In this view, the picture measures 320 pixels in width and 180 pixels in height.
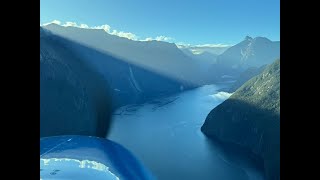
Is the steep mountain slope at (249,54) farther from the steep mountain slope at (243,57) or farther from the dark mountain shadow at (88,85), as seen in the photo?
the dark mountain shadow at (88,85)

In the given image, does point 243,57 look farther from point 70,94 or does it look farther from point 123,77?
point 70,94

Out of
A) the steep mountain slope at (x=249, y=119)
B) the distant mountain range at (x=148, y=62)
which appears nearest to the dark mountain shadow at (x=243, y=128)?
the steep mountain slope at (x=249, y=119)

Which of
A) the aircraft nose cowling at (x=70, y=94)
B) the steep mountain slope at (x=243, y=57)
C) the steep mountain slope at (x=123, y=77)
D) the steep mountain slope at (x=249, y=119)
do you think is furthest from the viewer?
the steep mountain slope at (x=123, y=77)

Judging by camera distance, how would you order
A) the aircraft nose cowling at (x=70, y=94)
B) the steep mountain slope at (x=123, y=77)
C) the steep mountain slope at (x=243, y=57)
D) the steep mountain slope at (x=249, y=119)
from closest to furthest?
1. the steep mountain slope at (x=249, y=119)
2. the steep mountain slope at (x=243, y=57)
3. the aircraft nose cowling at (x=70, y=94)
4. the steep mountain slope at (x=123, y=77)

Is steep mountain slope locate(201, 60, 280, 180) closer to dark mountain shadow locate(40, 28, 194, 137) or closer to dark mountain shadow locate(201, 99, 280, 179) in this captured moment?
dark mountain shadow locate(201, 99, 280, 179)

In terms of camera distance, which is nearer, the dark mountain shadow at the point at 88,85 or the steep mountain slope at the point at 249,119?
the steep mountain slope at the point at 249,119
